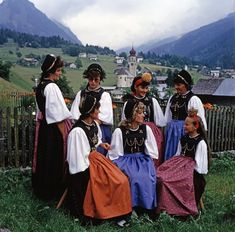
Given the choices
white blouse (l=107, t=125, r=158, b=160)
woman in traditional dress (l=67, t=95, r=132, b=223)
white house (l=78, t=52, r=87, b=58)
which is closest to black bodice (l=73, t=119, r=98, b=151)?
woman in traditional dress (l=67, t=95, r=132, b=223)

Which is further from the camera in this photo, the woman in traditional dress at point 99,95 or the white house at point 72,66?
the white house at point 72,66

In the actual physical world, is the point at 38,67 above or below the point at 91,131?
above

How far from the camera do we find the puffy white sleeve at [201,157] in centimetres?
503

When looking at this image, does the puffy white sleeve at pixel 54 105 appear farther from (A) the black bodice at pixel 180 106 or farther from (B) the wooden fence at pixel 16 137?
(B) the wooden fence at pixel 16 137

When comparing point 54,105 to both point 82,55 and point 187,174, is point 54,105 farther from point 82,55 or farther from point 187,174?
point 82,55

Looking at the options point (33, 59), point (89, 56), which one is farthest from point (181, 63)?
point (33, 59)

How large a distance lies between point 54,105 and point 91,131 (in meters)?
0.59

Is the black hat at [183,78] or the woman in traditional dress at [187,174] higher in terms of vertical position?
the black hat at [183,78]

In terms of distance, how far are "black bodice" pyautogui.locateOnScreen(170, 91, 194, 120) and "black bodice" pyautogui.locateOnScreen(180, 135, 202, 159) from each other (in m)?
0.70

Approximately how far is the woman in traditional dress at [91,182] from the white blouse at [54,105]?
1.35ft

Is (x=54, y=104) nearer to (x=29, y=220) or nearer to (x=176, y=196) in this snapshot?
(x=29, y=220)

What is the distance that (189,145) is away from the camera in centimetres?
516

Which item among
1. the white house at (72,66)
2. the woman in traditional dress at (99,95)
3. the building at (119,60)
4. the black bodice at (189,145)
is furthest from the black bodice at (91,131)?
the building at (119,60)

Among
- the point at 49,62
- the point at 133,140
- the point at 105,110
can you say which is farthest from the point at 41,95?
the point at 133,140
